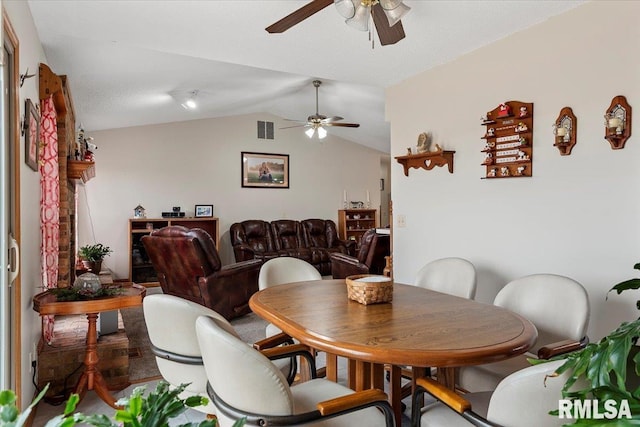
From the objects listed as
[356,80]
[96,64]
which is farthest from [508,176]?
[96,64]

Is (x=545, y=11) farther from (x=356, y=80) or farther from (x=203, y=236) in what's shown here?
(x=203, y=236)

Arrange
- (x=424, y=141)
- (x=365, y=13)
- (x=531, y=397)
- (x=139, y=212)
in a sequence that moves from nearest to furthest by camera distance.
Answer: (x=531, y=397), (x=365, y=13), (x=424, y=141), (x=139, y=212)

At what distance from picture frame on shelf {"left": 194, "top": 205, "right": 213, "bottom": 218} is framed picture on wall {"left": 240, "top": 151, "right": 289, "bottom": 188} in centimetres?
79

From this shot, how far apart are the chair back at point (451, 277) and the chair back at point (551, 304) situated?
0.29 meters

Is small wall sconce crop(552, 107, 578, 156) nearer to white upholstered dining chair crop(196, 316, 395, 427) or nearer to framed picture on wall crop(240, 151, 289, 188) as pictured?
white upholstered dining chair crop(196, 316, 395, 427)

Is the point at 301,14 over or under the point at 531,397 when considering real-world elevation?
over

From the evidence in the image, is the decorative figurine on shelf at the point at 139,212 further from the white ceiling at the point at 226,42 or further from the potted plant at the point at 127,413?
the potted plant at the point at 127,413

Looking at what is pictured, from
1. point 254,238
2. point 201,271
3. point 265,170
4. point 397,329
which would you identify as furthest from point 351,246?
point 397,329

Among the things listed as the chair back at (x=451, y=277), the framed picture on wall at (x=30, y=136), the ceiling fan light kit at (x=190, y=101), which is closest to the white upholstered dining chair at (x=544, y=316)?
the chair back at (x=451, y=277)

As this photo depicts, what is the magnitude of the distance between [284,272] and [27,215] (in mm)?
1632

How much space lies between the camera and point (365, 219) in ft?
29.0

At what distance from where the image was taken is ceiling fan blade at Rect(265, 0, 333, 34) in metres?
2.11

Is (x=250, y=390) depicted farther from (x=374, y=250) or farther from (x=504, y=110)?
(x=374, y=250)

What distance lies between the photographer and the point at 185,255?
4285mm
